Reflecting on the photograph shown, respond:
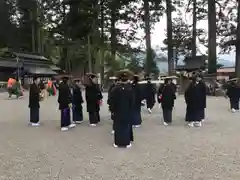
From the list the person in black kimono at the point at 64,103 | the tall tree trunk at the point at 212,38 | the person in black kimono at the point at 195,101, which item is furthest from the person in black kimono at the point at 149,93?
the tall tree trunk at the point at 212,38

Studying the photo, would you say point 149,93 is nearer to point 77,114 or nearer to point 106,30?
point 77,114

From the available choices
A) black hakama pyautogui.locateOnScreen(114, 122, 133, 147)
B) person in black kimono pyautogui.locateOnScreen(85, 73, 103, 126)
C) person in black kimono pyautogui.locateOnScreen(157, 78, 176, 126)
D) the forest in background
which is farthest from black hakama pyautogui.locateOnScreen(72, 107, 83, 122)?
the forest in background

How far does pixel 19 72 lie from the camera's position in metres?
40.8

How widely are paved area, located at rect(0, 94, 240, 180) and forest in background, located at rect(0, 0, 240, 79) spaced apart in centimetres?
1970

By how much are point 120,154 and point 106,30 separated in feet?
110

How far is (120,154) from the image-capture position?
7.05 metres

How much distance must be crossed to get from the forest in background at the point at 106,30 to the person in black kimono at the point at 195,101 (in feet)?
57.8

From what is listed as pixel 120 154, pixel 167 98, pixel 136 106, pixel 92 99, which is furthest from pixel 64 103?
pixel 120 154

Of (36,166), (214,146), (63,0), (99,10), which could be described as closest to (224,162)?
(214,146)

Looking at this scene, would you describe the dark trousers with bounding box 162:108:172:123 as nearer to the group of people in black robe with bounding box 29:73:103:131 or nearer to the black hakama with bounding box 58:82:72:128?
the group of people in black robe with bounding box 29:73:103:131

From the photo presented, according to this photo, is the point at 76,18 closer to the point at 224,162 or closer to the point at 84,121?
the point at 84,121

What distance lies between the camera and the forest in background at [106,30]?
107ft

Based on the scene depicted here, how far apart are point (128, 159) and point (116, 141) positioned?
4.25 ft

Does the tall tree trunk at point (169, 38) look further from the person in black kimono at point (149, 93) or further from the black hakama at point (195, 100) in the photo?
the black hakama at point (195, 100)
